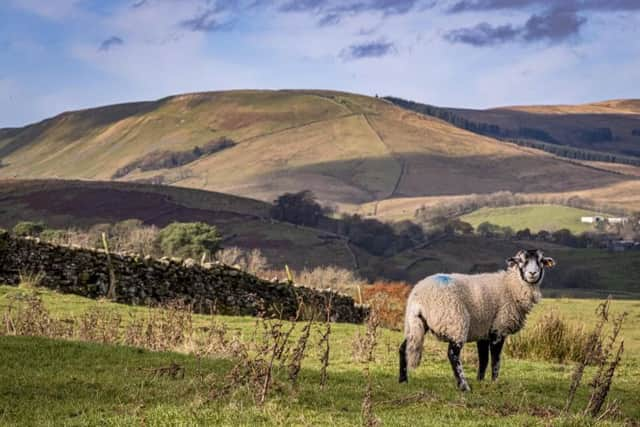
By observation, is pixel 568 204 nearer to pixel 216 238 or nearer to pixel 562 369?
pixel 216 238

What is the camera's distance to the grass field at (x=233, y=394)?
435 inches

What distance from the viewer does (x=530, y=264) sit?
647 inches

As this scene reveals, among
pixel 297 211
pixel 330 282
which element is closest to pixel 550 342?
pixel 330 282

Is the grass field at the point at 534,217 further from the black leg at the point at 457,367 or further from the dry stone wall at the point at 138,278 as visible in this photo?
the black leg at the point at 457,367

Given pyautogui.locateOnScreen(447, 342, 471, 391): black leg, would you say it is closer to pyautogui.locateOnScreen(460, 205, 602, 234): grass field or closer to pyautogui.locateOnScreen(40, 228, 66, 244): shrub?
pyautogui.locateOnScreen(40, 228, 66, 244): shrub

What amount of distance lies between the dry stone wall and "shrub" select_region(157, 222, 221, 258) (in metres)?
24.2

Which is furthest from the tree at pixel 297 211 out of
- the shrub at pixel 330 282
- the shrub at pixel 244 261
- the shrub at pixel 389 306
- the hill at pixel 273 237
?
the shrub at pixel 389 306

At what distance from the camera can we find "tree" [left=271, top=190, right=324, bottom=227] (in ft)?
424

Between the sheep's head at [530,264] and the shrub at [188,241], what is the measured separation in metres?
40.3

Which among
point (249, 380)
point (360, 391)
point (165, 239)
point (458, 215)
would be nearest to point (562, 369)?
point (360, 391)

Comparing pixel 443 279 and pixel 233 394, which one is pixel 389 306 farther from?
A: pixel 233 394

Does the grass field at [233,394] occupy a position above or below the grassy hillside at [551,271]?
above

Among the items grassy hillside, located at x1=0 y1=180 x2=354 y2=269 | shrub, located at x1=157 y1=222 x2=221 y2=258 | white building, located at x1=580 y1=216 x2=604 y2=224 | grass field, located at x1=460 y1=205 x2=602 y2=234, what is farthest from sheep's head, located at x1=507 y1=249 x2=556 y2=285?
white building, located at x1=580 y1=216 x2=604 y2=224

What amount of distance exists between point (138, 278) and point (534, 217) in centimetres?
14791
